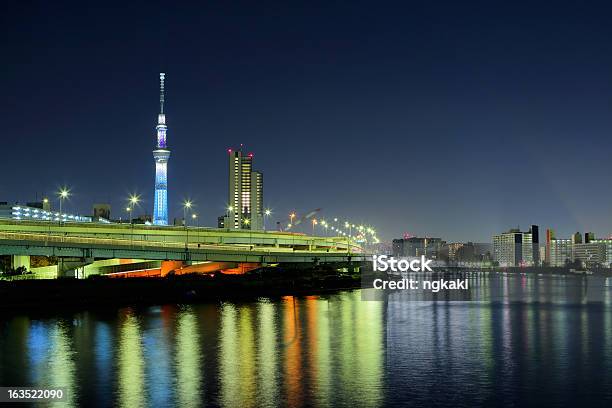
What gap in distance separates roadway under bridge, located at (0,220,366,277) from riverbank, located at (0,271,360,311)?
10.2 ft

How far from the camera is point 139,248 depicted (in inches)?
3452

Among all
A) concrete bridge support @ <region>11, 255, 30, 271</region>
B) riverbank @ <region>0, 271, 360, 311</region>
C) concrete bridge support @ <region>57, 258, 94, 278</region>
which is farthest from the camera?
concrete bridge support @ <region>11, 255, 30, 271</region>

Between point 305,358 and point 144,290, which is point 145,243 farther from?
point 305,358

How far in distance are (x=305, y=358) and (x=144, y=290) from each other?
44286mm

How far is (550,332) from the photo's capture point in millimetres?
58688

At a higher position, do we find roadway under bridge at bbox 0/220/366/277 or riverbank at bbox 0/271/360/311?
roadway under bridge at bbox 0/220/366/277

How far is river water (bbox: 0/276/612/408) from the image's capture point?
32844 mm

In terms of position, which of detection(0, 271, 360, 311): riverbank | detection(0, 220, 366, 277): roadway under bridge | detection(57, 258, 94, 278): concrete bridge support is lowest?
detection(0, 271, 360, 311): riverbank

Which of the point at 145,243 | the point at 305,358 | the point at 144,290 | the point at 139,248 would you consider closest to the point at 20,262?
the point at 139,248

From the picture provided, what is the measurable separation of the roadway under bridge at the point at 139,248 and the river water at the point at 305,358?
546 inches

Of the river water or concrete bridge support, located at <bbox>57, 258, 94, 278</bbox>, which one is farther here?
concrete bridge support, located at <bbox>57, 258, 94, 278</bbox>

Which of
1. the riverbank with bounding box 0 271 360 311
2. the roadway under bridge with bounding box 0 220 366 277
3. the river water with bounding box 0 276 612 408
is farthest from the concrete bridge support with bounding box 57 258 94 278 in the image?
the river water with bounding box 0 276 612 408

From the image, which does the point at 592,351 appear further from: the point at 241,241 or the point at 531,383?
the point at 241,241

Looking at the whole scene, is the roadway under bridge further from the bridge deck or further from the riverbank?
the riverbank
